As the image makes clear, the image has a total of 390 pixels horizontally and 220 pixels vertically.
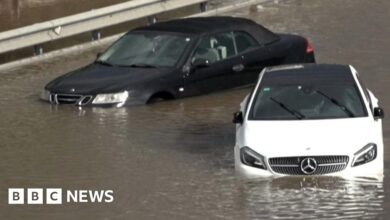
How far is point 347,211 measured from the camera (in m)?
13.9

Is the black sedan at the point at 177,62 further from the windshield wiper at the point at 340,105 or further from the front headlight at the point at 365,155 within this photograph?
the front headlight at the point at 365,155

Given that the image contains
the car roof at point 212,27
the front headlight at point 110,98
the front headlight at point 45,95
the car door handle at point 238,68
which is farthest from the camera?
the car roof at point 212,27

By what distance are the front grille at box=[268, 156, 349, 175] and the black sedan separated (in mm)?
6006

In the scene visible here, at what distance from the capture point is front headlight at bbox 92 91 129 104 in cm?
2056

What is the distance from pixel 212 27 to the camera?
22.2m

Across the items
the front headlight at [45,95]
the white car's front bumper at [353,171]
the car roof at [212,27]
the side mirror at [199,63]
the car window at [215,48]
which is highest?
the car roof at [212,27]

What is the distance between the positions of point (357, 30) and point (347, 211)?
13830 mm

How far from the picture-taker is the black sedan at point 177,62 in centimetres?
2077

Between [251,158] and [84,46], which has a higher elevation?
[251,158]

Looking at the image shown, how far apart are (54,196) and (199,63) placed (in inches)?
265

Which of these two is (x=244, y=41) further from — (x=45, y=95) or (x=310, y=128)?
(x=310, y=128)

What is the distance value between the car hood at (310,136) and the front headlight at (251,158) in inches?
2.3

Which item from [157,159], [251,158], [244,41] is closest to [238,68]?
[244,41]

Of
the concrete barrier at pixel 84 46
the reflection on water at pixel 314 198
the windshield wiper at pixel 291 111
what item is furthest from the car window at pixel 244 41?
the reflection on water at pixel 314 198
